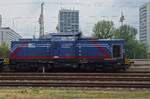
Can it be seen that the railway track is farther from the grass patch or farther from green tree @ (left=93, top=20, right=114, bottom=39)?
green tree @ (left=93, top=20, right=114, bottom=39)

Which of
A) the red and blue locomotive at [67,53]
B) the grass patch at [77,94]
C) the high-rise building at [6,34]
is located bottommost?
the grass patch at [77,94]

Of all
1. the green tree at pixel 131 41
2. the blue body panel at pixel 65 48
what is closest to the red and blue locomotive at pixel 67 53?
the blue body panel at pixel 65 48

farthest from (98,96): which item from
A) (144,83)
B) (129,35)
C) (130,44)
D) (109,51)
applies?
(129,35)

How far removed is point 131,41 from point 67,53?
231ft

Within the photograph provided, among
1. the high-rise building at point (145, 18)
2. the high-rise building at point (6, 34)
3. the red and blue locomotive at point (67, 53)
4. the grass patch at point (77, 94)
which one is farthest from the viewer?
the high-rise building at point (6, 34)

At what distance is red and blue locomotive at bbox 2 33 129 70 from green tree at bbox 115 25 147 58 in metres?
58.8

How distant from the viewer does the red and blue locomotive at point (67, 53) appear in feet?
113

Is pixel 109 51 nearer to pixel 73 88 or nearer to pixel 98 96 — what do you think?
pixel 73 88

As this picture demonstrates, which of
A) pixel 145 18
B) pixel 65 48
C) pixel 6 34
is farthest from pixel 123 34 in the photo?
pixel 65 48

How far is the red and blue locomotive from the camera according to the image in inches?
1353

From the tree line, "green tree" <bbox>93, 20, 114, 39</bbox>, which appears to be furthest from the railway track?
"green tree" <bbox>93, 20, 114, 39</bbox>

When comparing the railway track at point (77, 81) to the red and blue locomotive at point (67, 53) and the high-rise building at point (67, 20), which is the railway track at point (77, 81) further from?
the high-rise building at point (67, 20)

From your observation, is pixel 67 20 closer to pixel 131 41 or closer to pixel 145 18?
pixel 145 18

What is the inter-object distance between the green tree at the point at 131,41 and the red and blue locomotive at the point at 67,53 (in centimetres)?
5876
